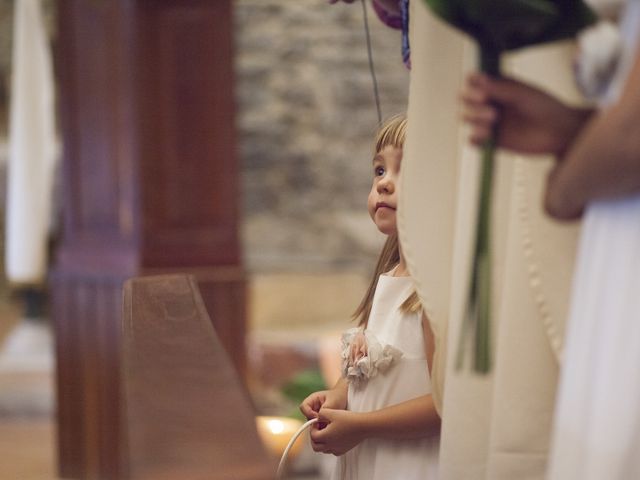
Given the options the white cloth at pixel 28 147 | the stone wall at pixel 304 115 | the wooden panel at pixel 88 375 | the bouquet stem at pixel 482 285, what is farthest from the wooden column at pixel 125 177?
the bouquet stem at pixel 482 285

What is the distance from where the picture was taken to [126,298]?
42.3 inches

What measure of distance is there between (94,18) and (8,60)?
333 centimetres

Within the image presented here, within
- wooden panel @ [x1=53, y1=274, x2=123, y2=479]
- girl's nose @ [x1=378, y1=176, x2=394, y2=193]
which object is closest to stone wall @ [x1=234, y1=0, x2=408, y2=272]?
wooden panel @ [x1=53, y1=274, x2=123, y2=479]

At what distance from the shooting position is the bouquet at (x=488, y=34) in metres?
0.68

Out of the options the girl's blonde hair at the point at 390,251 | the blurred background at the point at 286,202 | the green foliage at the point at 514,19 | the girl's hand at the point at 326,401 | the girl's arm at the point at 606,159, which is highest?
the green foliage at the point at 514,19

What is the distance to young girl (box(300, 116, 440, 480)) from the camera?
1.07 meters

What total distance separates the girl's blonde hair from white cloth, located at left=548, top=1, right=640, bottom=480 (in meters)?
0.35

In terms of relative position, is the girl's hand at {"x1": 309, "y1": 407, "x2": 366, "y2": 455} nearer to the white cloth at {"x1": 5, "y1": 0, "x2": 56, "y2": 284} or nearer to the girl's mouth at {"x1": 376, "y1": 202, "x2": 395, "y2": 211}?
the girl's mouth at {"x1": 376, "y1": 202, "x2": 395, "y2": 211}

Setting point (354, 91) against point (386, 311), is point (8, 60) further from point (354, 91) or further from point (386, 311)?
point (386, 311)

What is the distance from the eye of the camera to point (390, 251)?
121cm

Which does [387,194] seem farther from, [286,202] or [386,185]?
[286,202]

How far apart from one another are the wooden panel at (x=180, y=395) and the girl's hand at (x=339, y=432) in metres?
0.18

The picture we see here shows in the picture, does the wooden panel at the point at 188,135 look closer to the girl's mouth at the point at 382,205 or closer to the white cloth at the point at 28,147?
the white cloth at the point at 28,147

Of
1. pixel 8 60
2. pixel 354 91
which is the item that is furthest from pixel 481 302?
pixel 8 60
